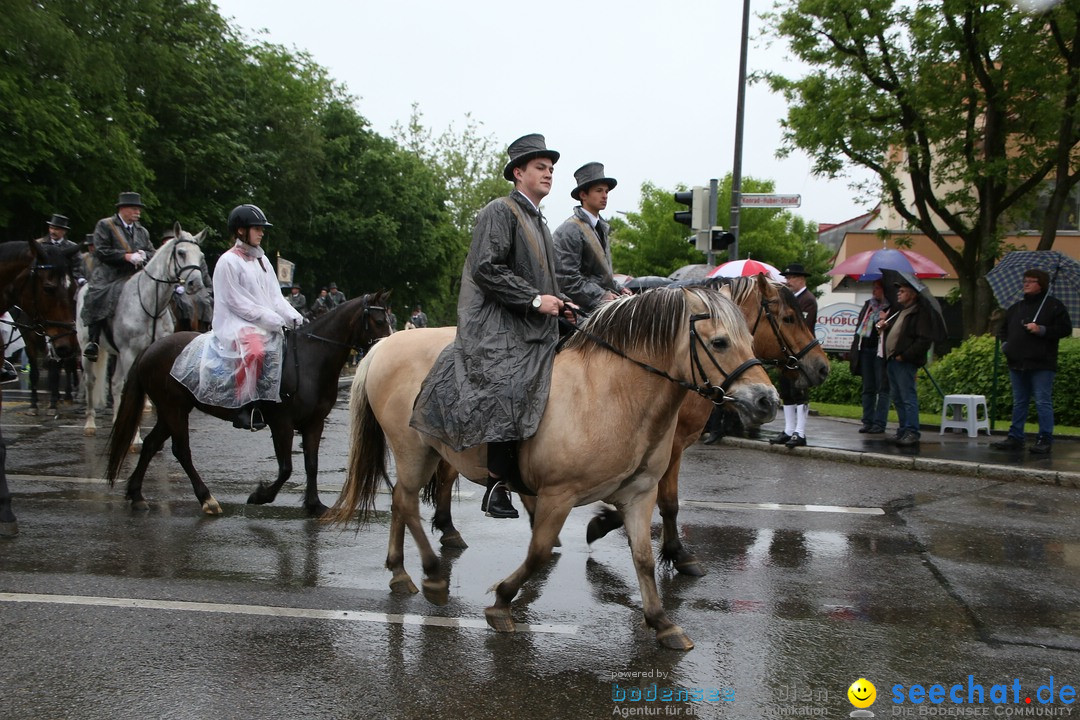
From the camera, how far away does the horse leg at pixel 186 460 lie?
7750 millimetres

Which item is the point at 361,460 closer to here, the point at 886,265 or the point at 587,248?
the point at 587,248

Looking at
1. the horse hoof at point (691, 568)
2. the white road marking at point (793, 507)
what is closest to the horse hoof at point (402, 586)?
the horse hoof at point (691, 568)

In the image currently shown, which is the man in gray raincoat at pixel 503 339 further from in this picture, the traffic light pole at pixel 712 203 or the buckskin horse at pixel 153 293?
the traffic light pole at pixel 712 203

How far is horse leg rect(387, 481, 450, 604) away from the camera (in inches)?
218

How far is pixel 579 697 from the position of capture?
13.8 ft

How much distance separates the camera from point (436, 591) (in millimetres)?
5535

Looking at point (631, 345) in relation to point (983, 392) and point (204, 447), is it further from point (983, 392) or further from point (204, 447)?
point (983, 392)

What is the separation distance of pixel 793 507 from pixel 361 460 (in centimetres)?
410

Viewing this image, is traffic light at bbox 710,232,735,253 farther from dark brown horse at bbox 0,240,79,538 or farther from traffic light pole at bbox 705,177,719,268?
dark brown horse at bbox 0,240,79,538

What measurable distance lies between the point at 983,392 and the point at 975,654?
11.4 metres

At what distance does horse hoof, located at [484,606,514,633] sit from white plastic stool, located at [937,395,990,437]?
399 inches

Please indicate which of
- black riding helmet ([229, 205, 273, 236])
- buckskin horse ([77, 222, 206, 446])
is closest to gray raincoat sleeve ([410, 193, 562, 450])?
black riding helmet ([229, 205, 273, 236])

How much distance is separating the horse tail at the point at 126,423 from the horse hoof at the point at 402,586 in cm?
341

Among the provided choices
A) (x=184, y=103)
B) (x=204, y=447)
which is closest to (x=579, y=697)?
(x=204, y=447)
